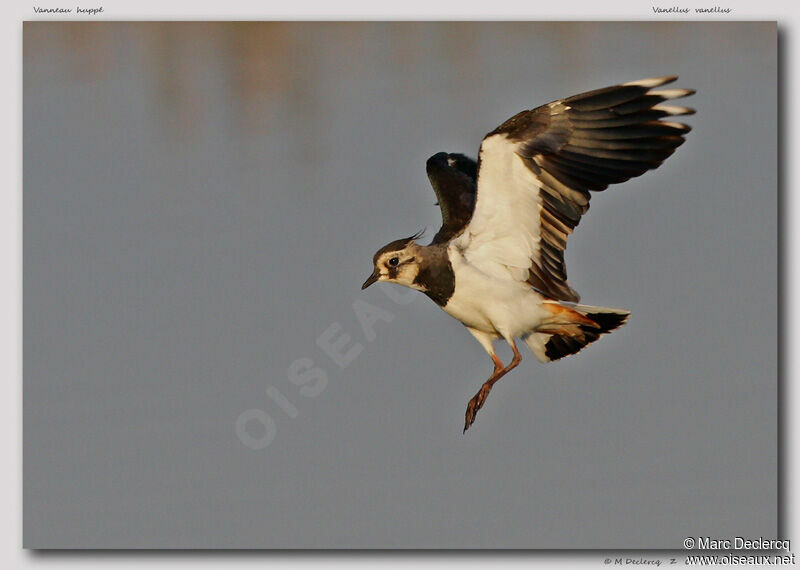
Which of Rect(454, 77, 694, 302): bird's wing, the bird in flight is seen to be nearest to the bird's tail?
the bird in flight

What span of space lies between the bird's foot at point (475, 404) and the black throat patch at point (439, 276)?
386 millimetres

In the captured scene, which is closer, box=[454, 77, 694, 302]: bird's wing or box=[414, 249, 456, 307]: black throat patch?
box=[454, 77, 694, 302]: bird's wing

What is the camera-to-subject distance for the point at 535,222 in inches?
220

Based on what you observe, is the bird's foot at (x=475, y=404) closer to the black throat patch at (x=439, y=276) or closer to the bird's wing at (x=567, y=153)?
the black throat patch at (x=439, y=276)

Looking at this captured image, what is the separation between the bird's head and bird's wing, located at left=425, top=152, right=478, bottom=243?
5.8 inches

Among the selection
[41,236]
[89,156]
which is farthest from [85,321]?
[89,156]

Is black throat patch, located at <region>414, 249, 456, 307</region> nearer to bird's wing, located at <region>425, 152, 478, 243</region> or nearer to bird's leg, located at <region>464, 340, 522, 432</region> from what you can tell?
bird's wing, located at <region>425, 152, 478, 243</region>

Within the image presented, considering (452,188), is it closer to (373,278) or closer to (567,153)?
(373,278)

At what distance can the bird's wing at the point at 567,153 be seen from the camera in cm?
537

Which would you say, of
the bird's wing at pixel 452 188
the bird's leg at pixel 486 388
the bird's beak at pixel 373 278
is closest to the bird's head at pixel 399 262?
the bird's beak at pixel 373 278

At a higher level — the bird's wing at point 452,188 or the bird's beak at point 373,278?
the bird's wing at point 452,188

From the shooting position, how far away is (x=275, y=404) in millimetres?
6715

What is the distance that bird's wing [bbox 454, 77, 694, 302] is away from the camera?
17.6 feet

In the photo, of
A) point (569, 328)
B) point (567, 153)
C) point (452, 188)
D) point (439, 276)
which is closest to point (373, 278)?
point (439, 276)
